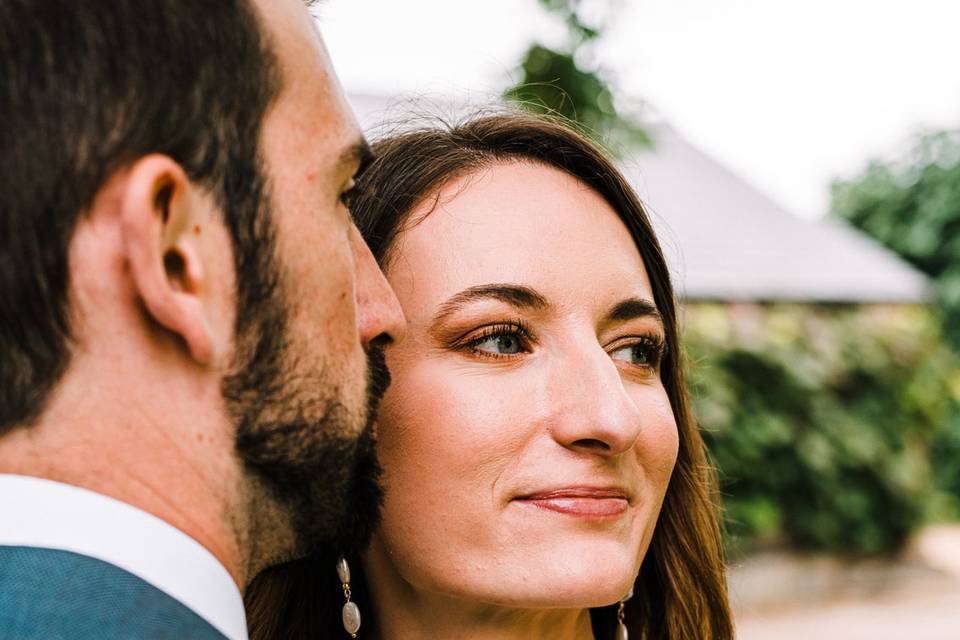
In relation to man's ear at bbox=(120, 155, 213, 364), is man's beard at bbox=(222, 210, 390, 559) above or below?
below

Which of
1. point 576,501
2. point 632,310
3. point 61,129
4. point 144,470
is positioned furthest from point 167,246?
point 632,310

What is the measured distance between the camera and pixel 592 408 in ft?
→ 6.63

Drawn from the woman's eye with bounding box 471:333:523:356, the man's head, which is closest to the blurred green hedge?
the woman's eye with bounding box 471:333:523:356

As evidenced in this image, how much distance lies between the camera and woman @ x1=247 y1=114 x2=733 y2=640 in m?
2.02

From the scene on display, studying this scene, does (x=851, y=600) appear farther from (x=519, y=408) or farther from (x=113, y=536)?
(x=113, y=536)

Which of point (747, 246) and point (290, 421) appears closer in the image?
point (290, 421)

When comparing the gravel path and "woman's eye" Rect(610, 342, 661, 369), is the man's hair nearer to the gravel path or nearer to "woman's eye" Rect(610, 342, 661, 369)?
"woman's eye" Rect(610, 342, 661, 369)

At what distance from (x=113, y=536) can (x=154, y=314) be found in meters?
0.32

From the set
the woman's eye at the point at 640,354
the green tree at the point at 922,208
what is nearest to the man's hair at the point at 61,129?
the woman's eye at the point at 640,354

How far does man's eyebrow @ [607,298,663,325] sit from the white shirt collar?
110cm

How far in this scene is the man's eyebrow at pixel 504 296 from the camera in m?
2.12

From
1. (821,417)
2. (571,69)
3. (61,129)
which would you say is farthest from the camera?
(821,417)

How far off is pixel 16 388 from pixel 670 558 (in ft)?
6.14

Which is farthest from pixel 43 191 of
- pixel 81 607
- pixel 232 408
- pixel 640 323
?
pixel 640 323
